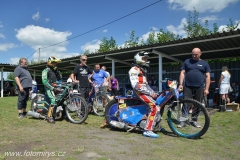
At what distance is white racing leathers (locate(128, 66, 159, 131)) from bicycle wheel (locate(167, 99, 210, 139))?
0.36 metres

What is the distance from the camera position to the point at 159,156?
10.4 ft

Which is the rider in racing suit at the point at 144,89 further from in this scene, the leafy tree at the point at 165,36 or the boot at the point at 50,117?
the leafy tree at the point at 165,36

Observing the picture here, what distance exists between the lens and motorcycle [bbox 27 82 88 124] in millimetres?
5672

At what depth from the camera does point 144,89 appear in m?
4.49

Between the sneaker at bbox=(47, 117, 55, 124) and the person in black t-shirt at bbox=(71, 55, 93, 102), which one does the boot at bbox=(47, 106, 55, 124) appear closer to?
the sneaker at bbox=(47, 117, 55, 124)

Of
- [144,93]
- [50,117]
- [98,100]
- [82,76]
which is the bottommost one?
[50,117]

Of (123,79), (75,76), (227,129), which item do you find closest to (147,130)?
(227,129)

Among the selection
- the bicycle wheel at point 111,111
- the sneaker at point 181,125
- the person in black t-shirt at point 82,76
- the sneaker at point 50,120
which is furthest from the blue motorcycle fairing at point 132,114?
the person in black t-shirt at point 82,76

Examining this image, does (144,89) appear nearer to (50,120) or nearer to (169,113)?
(169,113)

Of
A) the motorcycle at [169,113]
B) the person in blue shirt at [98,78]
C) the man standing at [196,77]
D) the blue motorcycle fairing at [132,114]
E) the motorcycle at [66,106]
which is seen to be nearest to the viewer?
the motorcycle at [169,113]

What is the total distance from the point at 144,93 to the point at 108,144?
129 centimetres

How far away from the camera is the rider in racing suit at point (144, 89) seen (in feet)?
14.5

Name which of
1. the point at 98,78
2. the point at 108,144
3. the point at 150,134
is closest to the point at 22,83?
the point at 98,78

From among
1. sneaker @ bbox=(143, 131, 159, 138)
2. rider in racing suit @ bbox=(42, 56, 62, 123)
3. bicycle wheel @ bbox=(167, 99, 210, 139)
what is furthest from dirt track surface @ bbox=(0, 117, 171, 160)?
rider in racing suit @ bbox=(42, 56, 62, 123)
